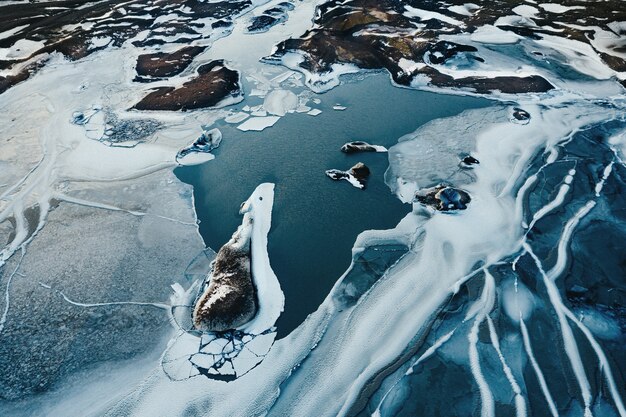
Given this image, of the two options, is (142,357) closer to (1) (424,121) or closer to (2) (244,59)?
(1) (424,121)

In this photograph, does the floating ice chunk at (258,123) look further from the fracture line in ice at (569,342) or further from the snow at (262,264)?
the fracture line in ice at (569,342)

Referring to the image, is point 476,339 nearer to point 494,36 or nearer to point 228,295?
point 228,295

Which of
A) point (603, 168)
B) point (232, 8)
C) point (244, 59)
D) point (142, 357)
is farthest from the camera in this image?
point (232, 8)

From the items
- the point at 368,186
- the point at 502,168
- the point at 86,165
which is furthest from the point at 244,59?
the point at 502,168

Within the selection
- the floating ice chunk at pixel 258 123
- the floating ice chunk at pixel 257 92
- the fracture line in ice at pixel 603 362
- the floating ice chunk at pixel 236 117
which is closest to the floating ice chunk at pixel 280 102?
the floating ice chunk at pixel 257 92

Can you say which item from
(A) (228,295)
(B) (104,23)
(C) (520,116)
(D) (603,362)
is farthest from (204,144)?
(B) (104,23)

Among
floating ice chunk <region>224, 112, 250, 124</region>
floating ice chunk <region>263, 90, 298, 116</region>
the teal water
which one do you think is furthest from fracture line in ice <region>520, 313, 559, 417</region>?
floating ice chunk <region>224, 112, 250, 124</region>

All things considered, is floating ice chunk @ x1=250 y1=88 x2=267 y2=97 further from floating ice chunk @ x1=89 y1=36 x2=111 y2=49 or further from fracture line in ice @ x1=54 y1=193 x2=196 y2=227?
floating ice chunk @ x1=89 y1=36 x2=111 y2=49
